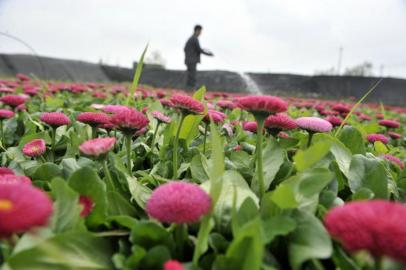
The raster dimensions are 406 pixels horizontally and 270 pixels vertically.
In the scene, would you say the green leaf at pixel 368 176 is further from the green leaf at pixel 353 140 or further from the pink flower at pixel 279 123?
the green leaf at pixel 353 140

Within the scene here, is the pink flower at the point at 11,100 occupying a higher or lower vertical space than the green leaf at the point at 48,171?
higher

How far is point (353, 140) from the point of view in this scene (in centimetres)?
124

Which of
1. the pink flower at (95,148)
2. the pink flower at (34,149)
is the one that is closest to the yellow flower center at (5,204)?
the pink flower at (95,148)

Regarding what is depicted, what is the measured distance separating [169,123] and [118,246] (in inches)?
25.8

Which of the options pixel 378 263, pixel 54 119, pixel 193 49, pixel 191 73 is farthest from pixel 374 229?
pixel 191 73

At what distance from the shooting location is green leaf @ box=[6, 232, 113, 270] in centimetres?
53

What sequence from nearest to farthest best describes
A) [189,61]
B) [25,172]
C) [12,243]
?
1. [12,243]
2. [25,172]
3. [189,61]

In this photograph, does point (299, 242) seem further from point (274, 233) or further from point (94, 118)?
point (94, 118)

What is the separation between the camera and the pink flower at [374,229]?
1.39 feet

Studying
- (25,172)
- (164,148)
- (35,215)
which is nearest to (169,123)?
(164,148)

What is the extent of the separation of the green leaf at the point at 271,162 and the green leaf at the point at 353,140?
1.17ft

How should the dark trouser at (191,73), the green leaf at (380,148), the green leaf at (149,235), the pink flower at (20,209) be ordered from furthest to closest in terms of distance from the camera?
the dark trouser at (191,73) < the green leaf at (380,148) < the green leaf at (149,235) < the pink flower at (20,209)

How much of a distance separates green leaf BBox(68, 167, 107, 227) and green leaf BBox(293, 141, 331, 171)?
0.36 meters

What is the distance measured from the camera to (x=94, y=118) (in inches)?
45.9
